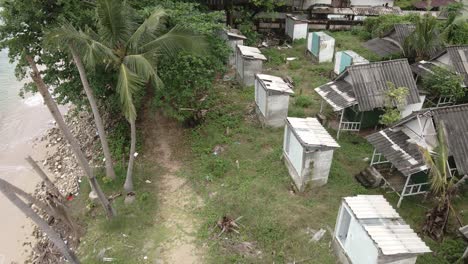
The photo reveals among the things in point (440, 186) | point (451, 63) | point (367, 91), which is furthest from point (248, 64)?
point (440, 186)

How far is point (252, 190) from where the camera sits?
12.0 meters

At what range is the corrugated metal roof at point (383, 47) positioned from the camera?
18959 millimetres

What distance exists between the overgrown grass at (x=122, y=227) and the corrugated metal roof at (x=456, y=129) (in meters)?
9.49

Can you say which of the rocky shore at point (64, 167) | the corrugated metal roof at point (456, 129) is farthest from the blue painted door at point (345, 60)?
the rocky shore at point (64, 167)

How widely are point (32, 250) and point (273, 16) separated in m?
21.8

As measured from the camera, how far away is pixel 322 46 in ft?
68.3

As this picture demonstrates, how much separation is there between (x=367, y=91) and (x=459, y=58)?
6085 mm

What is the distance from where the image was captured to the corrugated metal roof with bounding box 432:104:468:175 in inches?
405

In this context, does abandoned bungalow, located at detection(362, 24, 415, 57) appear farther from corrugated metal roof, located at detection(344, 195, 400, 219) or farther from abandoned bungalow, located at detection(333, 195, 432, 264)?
abandoned bungalow, located at detection(333, 195, 432, 264)

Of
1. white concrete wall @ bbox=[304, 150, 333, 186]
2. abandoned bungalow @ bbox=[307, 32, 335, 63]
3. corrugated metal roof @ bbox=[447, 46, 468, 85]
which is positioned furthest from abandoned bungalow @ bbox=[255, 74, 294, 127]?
corrugated metal roof @ bbox=[447, 46, 468, 85]

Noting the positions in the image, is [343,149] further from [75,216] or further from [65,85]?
[65,85]

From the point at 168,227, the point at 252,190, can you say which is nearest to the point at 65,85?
the point at 168,227

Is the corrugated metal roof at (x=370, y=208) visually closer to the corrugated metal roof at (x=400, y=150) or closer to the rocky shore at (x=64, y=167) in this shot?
the corrugated metal roof at (x=400, y=150)

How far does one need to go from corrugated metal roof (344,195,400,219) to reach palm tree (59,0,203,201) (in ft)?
20.4
